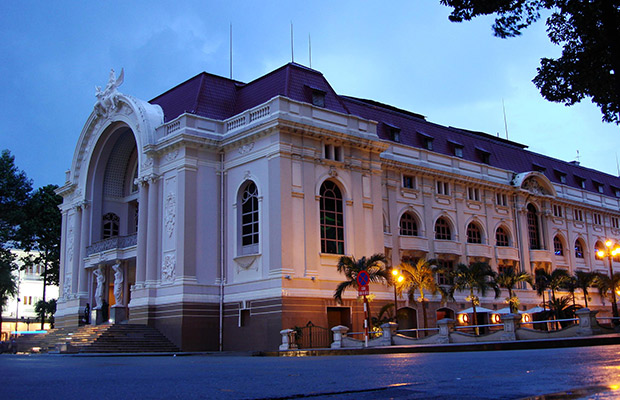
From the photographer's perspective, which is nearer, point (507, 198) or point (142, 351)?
point (142, 351)

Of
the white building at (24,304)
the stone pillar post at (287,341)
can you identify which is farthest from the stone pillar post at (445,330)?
the white building at (24,304)

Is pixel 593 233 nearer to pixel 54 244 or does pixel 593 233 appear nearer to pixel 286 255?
pixel 286 255

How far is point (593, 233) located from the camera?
189 ft

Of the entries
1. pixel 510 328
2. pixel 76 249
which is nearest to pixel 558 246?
pixel 510 328

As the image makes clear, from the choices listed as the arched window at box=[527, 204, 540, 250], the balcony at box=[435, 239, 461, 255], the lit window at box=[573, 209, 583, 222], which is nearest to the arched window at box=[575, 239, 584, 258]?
the lit window at box=[573, 209, 583, 222]

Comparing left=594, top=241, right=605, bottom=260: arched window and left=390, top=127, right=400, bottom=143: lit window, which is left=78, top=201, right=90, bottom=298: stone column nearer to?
left=390, top=127, right=400, bottom=143: lit window

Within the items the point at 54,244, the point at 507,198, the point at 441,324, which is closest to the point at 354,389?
the point at 441,324

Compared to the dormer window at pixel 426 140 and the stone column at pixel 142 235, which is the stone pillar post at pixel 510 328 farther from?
the dormer window at pixel 426 140

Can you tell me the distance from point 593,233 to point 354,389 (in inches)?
2210

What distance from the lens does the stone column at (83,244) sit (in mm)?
43406

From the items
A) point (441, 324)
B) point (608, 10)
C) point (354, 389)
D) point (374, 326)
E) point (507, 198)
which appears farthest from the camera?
point (507, 198)

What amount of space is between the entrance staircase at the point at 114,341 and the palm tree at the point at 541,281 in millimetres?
26378

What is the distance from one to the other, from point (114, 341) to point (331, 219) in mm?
13058

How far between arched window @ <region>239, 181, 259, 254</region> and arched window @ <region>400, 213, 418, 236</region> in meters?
11.3
